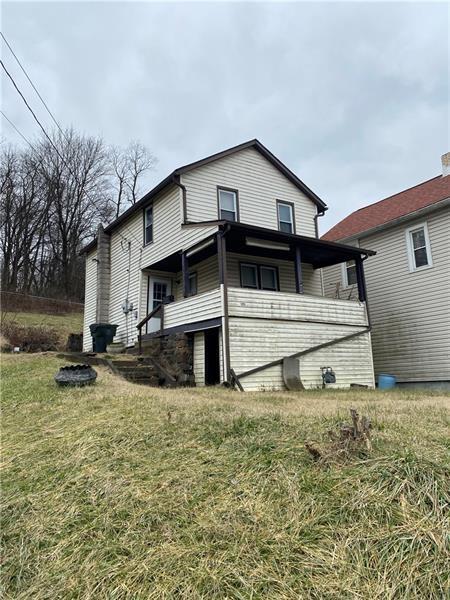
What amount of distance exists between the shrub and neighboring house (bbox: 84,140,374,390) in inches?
63.7

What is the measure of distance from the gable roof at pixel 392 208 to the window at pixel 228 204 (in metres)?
4.75

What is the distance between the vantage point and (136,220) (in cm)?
1639

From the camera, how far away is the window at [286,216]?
1572cm

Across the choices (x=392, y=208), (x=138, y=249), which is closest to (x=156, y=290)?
(x=138, y=249)

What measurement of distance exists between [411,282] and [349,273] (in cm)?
282

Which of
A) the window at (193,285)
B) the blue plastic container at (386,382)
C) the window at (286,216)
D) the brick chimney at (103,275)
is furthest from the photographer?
the brick chimney at (103,275)

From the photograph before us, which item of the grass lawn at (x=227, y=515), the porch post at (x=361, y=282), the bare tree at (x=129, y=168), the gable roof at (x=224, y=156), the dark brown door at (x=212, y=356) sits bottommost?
the grass lawn at (x=227, y=515)

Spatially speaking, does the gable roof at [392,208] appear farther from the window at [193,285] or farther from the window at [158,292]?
the window at [158,292]

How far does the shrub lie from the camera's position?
662 inches

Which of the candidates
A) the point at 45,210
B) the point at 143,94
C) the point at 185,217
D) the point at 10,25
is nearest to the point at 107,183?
the point at 45,210

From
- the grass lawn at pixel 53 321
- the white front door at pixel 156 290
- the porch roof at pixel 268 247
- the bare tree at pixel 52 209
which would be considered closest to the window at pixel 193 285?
the porch roof at pixel 268 247

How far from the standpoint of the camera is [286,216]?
15930 mm

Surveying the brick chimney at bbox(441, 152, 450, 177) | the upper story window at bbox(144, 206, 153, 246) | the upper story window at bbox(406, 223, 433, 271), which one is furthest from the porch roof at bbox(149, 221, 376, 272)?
the brick chimney at bbox(441, 152, 450, 177)

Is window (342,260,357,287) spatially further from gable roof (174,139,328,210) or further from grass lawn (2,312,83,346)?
grass lawn (2,312,83,346)
